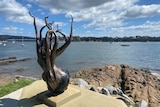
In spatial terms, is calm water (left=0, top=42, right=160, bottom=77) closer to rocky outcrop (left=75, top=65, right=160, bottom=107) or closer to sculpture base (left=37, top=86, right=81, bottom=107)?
rocky outcrop (left=75, top=65, right=160, bottom=107)

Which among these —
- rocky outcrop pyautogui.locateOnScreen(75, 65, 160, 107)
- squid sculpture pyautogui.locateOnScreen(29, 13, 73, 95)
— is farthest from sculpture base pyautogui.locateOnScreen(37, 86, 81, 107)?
rocky outcrop pyautogui.locateOnScreen(75, 65, 160, 107)

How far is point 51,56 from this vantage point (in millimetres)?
6047

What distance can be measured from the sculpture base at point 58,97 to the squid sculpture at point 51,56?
23 centimetres

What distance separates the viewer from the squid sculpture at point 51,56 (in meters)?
5.96

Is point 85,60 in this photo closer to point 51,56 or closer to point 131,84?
point 131,84

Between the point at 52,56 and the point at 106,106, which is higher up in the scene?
the point at 52,56

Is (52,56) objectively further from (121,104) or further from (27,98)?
(121,104)

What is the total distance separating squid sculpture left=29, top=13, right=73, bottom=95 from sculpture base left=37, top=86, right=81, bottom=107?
0.23m

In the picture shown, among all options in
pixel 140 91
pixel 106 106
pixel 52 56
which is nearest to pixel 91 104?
pixel 106 106

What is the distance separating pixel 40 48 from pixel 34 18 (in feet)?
3.56

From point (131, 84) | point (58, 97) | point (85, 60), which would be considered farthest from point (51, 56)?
point (85, 60)

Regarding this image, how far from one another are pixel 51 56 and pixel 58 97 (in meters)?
1.46

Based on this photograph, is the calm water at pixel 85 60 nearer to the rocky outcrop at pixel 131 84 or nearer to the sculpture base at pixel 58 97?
the rocky outcrop at pixel 131 84

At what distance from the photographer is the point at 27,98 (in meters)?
6.81
